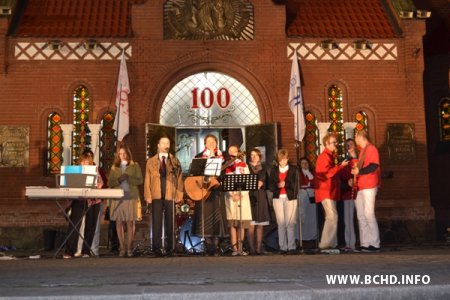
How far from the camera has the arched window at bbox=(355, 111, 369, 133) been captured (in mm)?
21219

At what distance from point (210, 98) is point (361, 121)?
15.0 ft

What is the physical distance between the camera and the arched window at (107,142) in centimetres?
2030

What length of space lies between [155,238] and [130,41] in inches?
342

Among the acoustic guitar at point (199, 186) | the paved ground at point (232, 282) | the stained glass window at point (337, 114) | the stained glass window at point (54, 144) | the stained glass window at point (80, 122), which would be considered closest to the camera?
the paved ground at point (232, 282)

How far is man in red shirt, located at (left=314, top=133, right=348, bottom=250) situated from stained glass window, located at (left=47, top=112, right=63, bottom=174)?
8.73 meters

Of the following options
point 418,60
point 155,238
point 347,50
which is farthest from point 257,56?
point 155,238

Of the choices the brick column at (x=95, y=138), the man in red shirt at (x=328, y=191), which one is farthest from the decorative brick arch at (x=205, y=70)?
the man in red shirt at (x=328, y=191)

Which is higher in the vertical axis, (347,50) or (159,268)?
(347,50)

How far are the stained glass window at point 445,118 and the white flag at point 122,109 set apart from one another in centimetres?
1075

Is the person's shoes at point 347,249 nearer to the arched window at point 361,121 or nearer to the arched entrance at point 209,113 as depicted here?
the arched entrance at point 209,113

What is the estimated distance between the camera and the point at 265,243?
15516mm

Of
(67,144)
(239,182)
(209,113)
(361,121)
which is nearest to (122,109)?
(67,144)

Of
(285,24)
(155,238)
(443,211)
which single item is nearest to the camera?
(155,238)

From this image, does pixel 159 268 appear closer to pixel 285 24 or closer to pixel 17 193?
pixel 17 193
